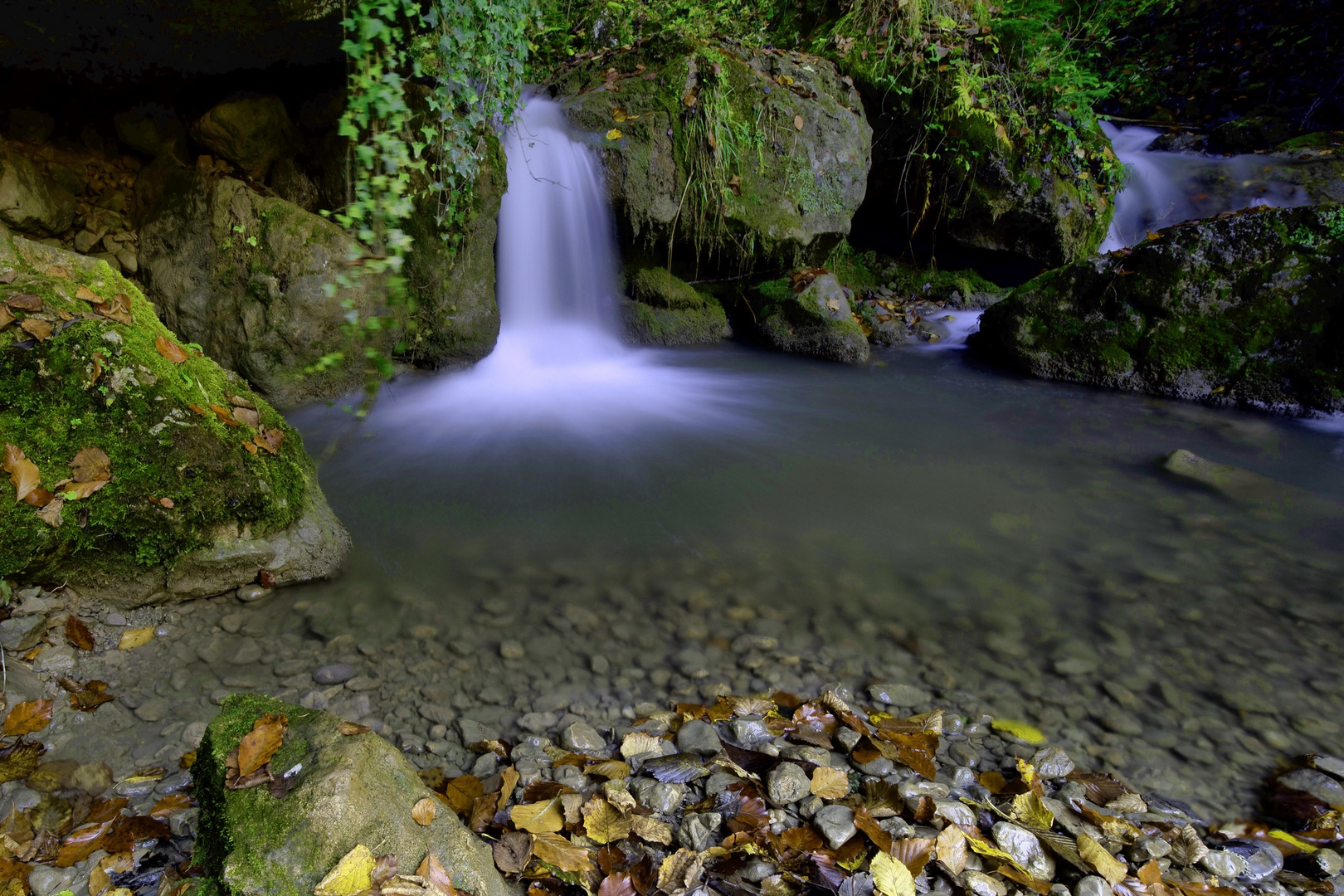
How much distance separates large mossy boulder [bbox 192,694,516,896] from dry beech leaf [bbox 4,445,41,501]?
4.39 ft

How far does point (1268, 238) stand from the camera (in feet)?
20.1

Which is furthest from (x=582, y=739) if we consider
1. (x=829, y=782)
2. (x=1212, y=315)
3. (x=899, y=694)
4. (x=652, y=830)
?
(x=1212, y=315)

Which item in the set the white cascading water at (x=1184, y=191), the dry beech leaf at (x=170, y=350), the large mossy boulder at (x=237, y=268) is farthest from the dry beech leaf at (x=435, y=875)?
the white cascading water at (x=1184, y=191)

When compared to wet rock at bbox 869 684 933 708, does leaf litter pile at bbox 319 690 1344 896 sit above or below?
above

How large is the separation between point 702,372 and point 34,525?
5.15 meters

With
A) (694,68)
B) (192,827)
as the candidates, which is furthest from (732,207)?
(192,827)

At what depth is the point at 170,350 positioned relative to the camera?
290 centimetres

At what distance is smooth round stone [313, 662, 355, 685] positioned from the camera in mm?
2334

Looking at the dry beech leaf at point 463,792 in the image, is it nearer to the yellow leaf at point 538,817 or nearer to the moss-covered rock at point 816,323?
the yellow leaf at point 538,817

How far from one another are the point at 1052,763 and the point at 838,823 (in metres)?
0.80

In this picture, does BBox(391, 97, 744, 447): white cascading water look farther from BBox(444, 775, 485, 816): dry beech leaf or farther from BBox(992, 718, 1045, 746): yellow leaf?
BBox(444, 775, 485, 816): dry beech leaf

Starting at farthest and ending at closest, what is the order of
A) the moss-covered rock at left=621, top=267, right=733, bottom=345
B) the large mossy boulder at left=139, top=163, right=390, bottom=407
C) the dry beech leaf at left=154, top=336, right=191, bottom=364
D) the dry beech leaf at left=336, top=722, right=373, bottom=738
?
the moss-covered rock at left=621, top=267, right=733, bottom=345 → the large mossy boulder at left=139, top=163, right=390, bottom=407 → the dry beech leaf at left=154, top=336, right=191, bottom=364 → the dry beech leaf at left=336, top=722, right=373, bottom=738

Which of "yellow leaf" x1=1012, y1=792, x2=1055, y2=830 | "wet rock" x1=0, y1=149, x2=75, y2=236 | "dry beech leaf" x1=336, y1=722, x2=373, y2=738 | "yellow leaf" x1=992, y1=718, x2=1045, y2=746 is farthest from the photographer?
"wet rock" x1=0, y1=149, x2=75, y2=236

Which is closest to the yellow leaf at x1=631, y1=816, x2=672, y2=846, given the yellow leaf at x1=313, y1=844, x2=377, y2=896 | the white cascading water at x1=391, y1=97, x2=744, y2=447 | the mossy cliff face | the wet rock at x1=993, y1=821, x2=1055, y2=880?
the yellow leaf at x1=313, y1=844, x2=377, y2=896
